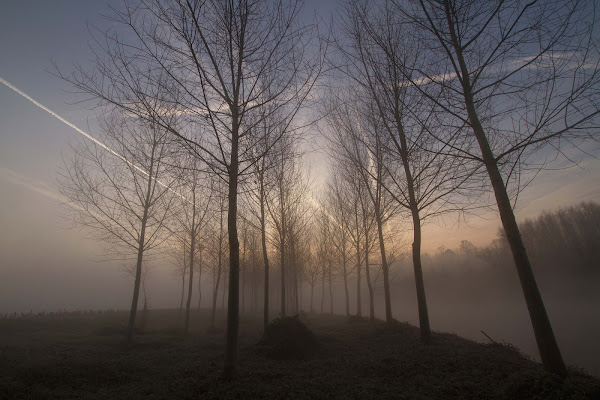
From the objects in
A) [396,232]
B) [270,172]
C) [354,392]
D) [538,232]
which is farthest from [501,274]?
[354,392]

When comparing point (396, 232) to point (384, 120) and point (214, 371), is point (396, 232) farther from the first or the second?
point (214, 371)

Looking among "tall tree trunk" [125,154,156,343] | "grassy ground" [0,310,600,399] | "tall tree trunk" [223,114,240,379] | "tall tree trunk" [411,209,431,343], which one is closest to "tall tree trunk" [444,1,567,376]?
"grassy ground" [0,310,600,399]

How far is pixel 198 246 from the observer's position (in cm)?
1455

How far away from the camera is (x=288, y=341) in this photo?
7.18 metres

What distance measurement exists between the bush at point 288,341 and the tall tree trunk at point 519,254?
15.7 feet

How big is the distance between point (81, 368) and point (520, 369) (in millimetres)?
7818

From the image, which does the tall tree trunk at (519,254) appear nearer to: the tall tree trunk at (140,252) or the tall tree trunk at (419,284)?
the tall tree trunk at (419,284)

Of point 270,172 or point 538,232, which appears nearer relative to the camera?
point 270,172

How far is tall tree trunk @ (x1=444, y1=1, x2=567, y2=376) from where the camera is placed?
3.81 m

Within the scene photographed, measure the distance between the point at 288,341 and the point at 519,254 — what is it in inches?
214

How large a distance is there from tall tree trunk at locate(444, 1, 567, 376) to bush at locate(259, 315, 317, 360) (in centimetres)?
480

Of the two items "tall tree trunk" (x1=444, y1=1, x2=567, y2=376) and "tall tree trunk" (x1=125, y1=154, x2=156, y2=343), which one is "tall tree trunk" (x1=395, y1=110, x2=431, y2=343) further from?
"tall tree trunk" (x1=125, y1=154, x2=156, y2=343)

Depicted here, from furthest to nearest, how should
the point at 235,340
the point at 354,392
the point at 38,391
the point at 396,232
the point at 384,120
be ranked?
1. the point at 396,232
2. the point at 384,120
3. the point at 235,340
4. the point at 38,391
5. the point at 354,392

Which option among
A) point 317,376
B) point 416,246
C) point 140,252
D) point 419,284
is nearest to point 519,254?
point 416,246
